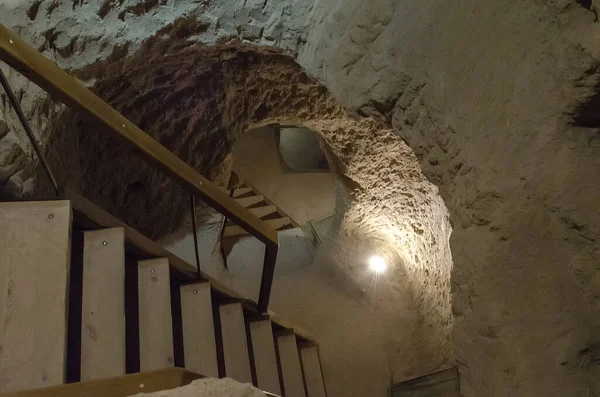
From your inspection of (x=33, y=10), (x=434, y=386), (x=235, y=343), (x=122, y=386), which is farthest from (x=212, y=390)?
(x=434, y=386)

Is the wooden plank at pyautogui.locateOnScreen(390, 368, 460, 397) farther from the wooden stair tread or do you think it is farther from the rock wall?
the wooden stair tread

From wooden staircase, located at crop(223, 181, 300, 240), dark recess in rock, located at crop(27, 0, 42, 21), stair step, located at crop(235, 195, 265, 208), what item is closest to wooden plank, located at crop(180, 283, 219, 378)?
dark recess in rock, located at crop(27, 0, 42, 21)

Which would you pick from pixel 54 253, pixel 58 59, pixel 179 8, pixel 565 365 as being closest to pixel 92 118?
pixel 54 253

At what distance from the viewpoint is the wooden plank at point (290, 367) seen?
2.83 m

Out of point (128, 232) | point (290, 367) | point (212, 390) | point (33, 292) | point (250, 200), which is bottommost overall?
point (212, 390)

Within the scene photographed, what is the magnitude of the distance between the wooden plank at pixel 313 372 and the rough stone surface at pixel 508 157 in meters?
1.65

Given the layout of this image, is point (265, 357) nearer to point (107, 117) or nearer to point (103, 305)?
point (103, 305)

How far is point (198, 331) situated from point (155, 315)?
245 millimetres

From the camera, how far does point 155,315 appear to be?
202 centimetres

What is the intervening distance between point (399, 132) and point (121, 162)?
1728 millimetres

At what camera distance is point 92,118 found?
1768mm

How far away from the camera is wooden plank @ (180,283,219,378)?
217cm

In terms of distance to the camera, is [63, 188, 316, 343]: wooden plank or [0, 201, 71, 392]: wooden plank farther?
[63, 188, 316, 343]: wooden plank

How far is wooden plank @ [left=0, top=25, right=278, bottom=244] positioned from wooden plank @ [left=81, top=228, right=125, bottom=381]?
289 mm
